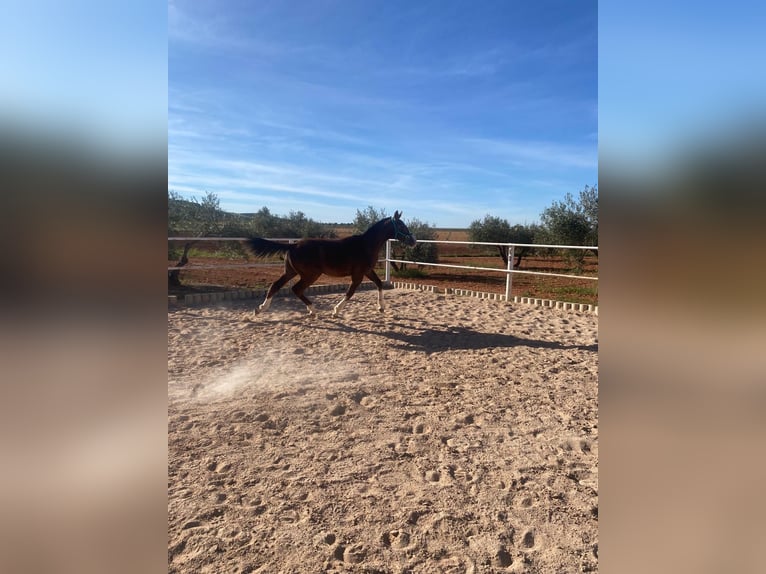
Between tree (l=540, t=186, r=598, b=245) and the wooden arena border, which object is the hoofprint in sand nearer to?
the wooden arena border

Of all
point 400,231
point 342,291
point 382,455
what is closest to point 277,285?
point 400,231

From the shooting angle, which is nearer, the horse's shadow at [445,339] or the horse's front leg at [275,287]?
the horse's shadow at [445,339]

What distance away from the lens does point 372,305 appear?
7.21 metres

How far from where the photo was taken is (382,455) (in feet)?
8.14

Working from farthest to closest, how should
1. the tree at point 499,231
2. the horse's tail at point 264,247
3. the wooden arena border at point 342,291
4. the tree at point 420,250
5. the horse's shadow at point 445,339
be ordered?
the tree at point 499,231, the tree at point 420,250, the wooden arena border at point 342,291, the horse's tail at point 264,247, the horse's shadow at point 445,339

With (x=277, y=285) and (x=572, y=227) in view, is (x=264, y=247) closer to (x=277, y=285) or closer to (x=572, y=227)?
(x=277, y=285)

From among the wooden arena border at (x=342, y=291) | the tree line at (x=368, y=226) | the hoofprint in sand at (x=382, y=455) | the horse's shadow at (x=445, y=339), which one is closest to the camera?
the hoofprint in sand at (x=382, y=455)

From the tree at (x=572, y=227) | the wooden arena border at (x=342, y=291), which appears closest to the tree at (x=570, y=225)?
the tree at (x=572, y=227)

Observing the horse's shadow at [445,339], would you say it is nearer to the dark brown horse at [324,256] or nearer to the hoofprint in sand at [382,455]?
the hoofprint in sand at [382,455]

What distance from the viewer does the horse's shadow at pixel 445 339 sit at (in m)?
4.82

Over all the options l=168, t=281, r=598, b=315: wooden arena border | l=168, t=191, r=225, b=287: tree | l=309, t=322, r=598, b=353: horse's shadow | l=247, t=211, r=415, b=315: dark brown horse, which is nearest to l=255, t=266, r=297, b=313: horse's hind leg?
l=247, t=211, r=415, b=315: dark brown horse

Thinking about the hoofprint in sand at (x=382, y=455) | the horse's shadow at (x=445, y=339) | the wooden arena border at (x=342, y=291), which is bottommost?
the hoofprint in sand at (x=382, y=455)
